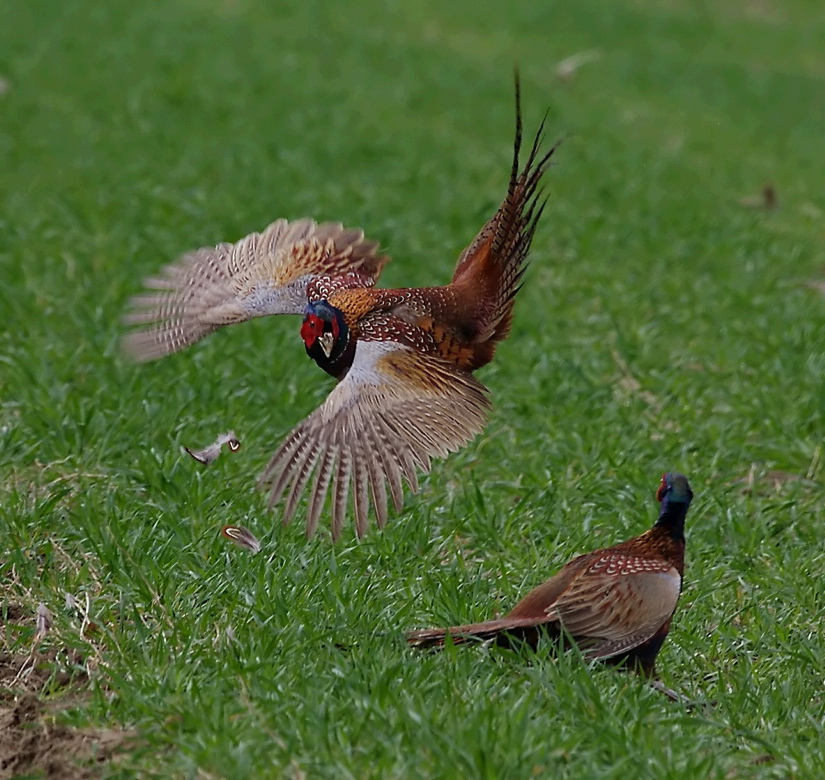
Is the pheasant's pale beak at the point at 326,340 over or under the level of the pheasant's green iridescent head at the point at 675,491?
over

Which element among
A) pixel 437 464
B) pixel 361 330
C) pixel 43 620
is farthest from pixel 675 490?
pixel 43 620

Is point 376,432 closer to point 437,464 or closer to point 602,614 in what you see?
point 602,614

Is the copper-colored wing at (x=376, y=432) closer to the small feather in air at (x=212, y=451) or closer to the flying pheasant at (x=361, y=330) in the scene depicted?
the flying pheasant at (x=361, y=330)

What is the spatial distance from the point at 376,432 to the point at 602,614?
796mm

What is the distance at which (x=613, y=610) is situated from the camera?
12.2ft

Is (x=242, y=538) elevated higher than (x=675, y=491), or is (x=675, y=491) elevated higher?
(x=675, y=491)

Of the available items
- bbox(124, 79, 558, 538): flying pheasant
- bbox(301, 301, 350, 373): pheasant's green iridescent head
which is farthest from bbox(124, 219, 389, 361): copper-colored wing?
bbox(301, 301, 350, 373): pheasant's green iridescent head

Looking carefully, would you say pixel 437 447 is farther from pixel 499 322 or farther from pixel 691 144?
pixel 691 144

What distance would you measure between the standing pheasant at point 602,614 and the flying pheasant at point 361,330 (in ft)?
1.45

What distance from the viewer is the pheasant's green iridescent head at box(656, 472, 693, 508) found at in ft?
12.9

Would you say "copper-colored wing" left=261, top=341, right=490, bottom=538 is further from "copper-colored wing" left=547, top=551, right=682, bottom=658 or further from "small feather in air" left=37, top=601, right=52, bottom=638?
"small feather in air" left=37, top=601, right=52, bottom=638

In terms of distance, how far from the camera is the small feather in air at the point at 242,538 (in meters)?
4.24

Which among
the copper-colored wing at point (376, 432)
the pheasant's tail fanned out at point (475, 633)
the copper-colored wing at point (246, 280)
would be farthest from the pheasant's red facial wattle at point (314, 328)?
the pheasant's tail fanned out at point (475, 633)

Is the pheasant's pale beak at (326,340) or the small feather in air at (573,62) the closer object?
the pheasant's pale beak at (326,340)
